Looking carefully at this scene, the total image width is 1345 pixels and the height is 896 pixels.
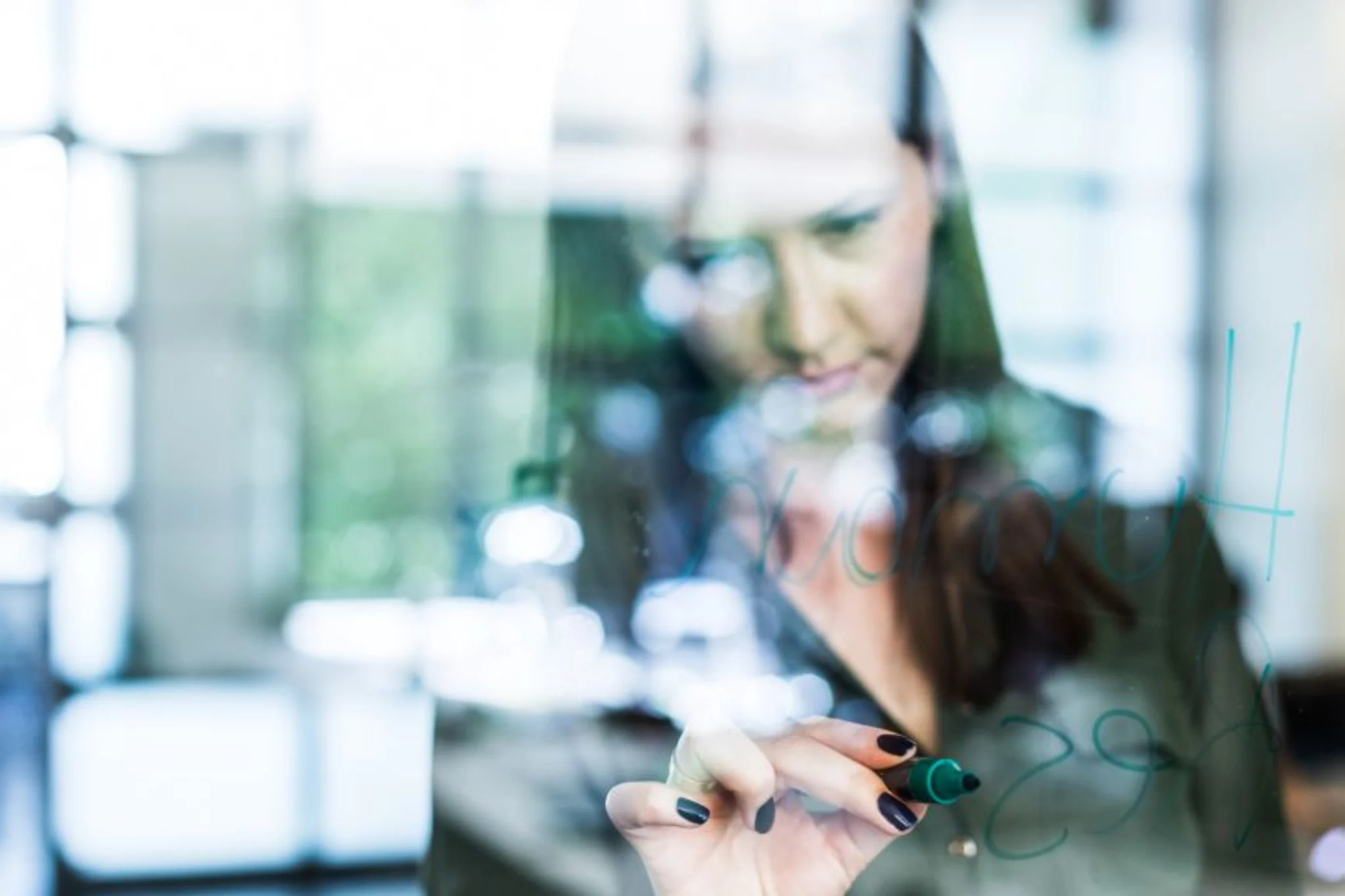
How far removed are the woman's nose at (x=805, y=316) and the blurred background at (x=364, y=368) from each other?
0.07 metres

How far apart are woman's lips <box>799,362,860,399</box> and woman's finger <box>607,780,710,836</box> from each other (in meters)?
0.17

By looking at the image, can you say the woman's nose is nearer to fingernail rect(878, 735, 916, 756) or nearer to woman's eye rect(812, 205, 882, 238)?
woman's eye rect(812, 205, 882, 238)

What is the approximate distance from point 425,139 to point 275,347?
106 mm

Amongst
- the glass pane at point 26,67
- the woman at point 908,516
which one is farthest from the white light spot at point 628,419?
the glass pane at point 26,67

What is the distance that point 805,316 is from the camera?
1.59 feet

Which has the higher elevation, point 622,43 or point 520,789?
point 622,43

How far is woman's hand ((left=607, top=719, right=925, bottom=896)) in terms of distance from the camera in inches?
17.8

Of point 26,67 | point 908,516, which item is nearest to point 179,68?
point 26,67

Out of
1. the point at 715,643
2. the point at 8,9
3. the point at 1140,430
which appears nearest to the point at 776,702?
→ the point at 715,643

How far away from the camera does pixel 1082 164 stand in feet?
1.65

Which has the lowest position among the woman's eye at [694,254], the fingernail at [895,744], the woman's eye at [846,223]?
the fingernail at [895,744]

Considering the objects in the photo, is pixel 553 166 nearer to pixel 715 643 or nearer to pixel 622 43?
pixel 622 43

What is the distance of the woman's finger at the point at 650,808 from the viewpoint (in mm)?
454

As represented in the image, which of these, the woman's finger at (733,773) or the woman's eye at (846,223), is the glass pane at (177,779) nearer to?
the woman's finger at (733,773)
